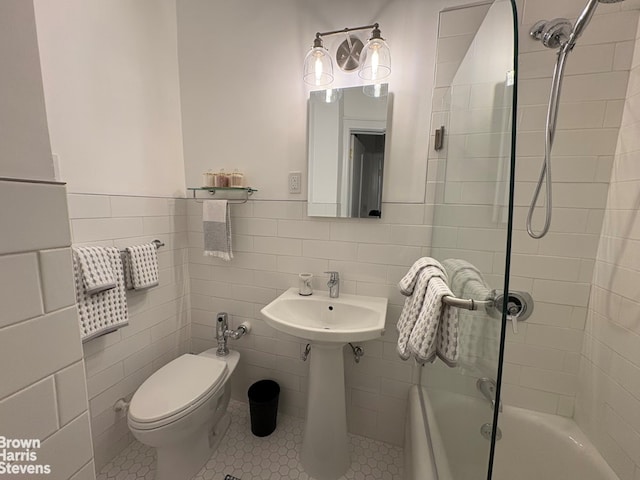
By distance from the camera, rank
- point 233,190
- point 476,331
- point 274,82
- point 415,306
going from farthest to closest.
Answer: point 233,190
point 274,82
point 415,306
point 476,331

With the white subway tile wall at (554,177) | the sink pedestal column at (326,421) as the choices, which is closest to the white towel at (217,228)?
the sink pedestal column at (326,421)

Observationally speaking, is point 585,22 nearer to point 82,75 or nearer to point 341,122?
point 341,122

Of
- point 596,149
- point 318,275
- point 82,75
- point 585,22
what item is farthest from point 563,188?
point 82,75

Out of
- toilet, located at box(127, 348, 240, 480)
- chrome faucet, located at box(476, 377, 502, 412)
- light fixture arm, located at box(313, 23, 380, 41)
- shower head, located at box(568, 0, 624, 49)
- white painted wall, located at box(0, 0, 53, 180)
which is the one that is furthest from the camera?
light fixture arm, located at box(313, 23, 380, 41)

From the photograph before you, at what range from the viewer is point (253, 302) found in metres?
1.66

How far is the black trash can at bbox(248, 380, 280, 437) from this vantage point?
1523mm

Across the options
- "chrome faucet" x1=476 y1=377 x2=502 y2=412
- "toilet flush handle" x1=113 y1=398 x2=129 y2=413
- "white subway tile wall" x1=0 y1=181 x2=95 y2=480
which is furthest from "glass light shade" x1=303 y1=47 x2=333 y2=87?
"toilet flush handle" x1=113 y1=398 x2=129 y2=413

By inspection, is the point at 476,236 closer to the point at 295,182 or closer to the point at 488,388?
the point at 488,388

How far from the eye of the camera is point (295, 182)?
4.91ft

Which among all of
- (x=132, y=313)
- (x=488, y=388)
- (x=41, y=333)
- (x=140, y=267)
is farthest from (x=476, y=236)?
(x=132, y=313)

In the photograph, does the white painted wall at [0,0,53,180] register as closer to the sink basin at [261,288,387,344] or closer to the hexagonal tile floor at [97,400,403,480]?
the sink basin at [261,288,387,344]

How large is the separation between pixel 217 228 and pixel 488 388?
1425mm

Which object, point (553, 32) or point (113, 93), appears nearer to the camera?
point (553, 32)

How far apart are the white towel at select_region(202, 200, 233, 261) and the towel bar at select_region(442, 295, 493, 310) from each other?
1.20 m
